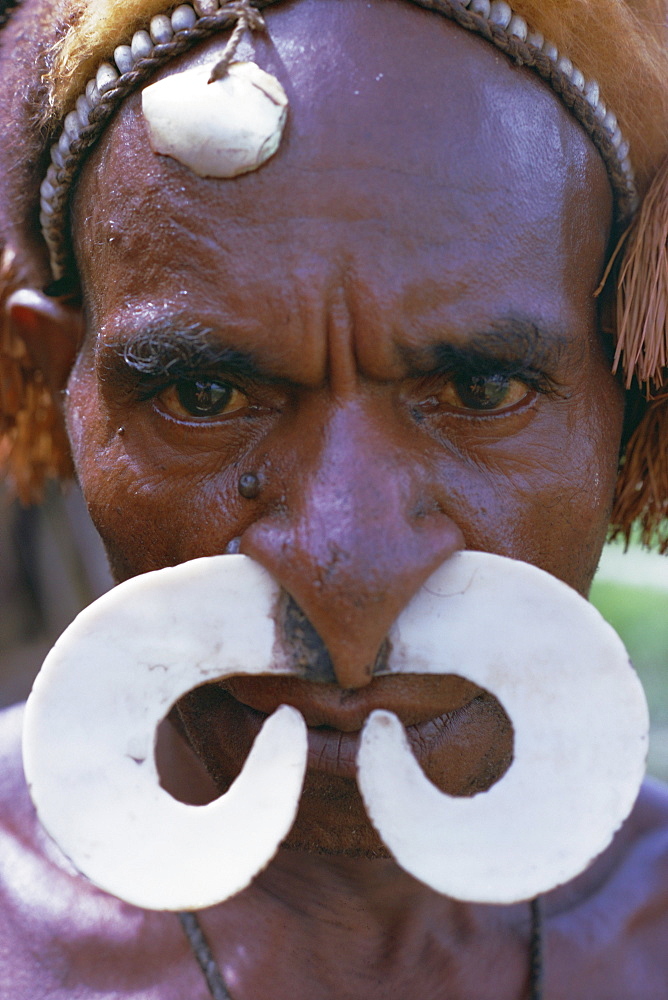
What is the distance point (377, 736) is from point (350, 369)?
0.51m

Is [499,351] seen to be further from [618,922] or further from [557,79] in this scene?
[618,922]

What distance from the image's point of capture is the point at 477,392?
1.64 metres

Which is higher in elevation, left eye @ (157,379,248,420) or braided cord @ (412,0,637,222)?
braided cord @ (412,0,637,222)

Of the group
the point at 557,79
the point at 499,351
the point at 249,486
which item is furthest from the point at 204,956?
the point at 557,79

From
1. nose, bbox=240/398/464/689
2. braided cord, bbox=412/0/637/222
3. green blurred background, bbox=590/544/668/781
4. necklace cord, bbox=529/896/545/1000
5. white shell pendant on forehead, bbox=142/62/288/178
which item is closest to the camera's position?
nose, bbox=240/398/464/689

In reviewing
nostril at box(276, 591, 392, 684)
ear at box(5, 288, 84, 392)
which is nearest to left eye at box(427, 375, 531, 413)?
nostril at box(276, 591, 392, 684)

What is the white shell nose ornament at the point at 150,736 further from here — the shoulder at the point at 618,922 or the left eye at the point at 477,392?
the shoulder at the point at 618,922

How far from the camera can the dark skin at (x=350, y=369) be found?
4.88 ft

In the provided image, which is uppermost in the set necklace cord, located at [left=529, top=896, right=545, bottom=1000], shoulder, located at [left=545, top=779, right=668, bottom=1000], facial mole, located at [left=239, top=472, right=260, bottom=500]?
facial mole, located at [left=239, top=472, right=260, bottom=500]

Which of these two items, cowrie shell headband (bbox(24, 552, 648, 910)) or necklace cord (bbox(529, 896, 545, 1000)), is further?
necklace cord (bbox(529, 896, 545, 1000))

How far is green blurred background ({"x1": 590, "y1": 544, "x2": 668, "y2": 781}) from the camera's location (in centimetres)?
561

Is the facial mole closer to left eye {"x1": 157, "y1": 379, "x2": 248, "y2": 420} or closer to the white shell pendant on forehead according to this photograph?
left eye {"x1": 157, "y1": 379, "x2": 248, "y2": 420}

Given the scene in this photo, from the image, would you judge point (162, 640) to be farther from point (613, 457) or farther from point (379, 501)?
point (613, 457)

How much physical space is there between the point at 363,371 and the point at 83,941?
1.10 m
